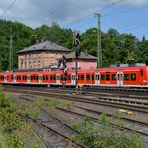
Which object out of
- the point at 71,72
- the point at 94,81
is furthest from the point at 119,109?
the point at 71,72

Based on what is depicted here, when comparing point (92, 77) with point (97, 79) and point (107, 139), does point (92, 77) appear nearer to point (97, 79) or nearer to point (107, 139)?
point (97, 79)

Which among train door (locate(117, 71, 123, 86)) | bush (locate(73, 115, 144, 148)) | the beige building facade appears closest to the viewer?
bush (locate(73, 115, 144, 148))

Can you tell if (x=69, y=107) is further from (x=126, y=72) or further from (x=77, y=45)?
(x=126, y=72)

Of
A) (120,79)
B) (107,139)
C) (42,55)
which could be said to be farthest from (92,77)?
(42,55)

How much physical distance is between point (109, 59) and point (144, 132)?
390ft

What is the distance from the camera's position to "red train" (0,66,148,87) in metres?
46.3

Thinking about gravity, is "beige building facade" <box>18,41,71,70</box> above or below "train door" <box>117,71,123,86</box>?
above

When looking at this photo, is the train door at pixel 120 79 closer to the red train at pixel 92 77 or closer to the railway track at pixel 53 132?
the red train at pixel 92 77

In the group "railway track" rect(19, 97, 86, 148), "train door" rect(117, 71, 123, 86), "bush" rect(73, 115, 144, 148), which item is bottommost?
"railway track" rect(19, 97, 86, 148)

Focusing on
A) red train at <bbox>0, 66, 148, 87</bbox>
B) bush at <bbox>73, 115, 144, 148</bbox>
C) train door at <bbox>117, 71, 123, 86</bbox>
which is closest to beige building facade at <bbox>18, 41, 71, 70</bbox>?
red train at <bbox>0, 66, 148, 87</bbox>

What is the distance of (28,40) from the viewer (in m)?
160

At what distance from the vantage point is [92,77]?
56031 millimetres

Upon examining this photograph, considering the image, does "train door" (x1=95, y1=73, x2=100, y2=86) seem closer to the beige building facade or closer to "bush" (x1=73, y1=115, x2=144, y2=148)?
"bush" (x1=73, y1=115, x2=144, y2=148)

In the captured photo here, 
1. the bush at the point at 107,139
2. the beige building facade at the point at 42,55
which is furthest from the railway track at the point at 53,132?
the beige building facade at the point at 42,55
